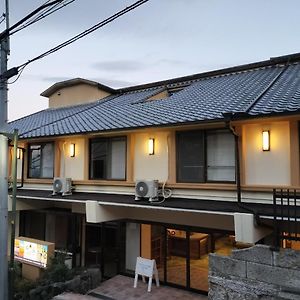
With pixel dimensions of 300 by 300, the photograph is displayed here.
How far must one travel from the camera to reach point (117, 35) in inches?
355

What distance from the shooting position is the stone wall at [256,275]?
23.5ft

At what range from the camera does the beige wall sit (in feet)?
64.8

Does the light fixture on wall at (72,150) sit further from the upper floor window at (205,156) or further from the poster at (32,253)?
the upper floor window at (205,156)

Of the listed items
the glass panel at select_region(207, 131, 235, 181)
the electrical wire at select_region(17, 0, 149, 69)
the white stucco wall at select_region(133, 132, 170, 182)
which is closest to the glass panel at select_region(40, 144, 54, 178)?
the white stucco wall at select_region(133, 132, 170, 182)

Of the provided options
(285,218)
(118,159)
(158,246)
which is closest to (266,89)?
(285,218)

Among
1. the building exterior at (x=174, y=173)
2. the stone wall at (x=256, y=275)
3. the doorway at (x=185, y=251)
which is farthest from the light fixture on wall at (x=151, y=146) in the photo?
the stone wall at (x=256, y=275)

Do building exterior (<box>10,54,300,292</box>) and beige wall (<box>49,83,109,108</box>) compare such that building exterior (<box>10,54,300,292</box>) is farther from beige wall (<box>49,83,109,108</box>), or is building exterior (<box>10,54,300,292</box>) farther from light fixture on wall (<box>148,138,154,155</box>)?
beige wall (<box>49,83,109,108</box>)

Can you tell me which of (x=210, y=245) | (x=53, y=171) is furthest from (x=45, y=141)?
(x=210, y=245)

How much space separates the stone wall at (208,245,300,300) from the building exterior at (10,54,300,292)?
621 millimetres

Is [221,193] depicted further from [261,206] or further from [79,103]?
[79,103]

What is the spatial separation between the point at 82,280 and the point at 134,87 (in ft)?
38.4

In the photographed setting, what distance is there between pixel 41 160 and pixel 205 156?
787 cm

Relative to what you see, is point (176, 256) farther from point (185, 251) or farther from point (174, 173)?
point (174, 173)

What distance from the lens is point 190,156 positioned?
10391 millimetres
